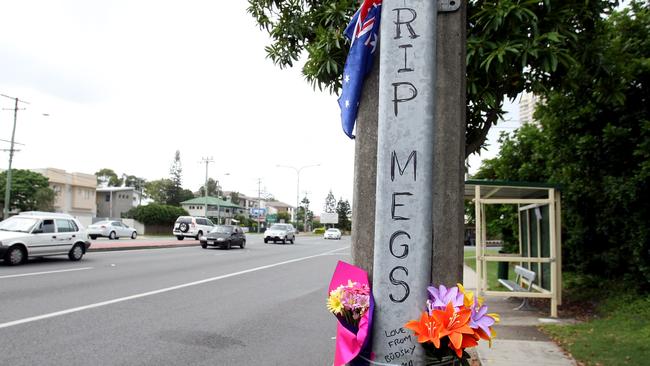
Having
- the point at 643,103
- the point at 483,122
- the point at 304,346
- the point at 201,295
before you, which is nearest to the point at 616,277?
the point at 643,103

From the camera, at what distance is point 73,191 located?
66.9m

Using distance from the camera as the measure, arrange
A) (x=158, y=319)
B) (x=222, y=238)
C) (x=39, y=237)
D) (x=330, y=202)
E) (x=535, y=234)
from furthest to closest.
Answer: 1. (x=330, y=202)
2. (x=222, y=238)
3. (x=39, y=237)
4. (x=535, y=234)
5. (x=158, y=319)

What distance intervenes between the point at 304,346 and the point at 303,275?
923cm

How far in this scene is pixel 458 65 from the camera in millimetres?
2350

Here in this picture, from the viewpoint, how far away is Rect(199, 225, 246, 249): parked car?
29.8 m

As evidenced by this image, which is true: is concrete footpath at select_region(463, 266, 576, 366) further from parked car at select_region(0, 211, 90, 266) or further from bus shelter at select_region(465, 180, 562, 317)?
parked car at select_region(0, 211, 90, 266)

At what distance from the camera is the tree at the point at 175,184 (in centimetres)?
10938

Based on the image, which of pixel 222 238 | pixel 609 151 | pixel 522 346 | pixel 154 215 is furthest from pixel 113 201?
pixel 522 346

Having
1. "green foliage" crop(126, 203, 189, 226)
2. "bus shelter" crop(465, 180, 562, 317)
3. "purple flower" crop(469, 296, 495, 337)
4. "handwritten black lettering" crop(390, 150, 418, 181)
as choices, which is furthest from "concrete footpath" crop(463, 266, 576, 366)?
"green foliage" crop(126, 203, 189, 226)

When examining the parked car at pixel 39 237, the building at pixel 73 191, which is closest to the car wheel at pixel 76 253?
the parked car at pixel 39 237

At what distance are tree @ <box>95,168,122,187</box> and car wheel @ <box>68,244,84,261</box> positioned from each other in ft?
366

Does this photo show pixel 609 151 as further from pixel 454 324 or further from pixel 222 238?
pixel 222 238

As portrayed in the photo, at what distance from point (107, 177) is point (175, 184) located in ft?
71.6

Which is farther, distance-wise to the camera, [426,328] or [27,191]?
[27,191]
